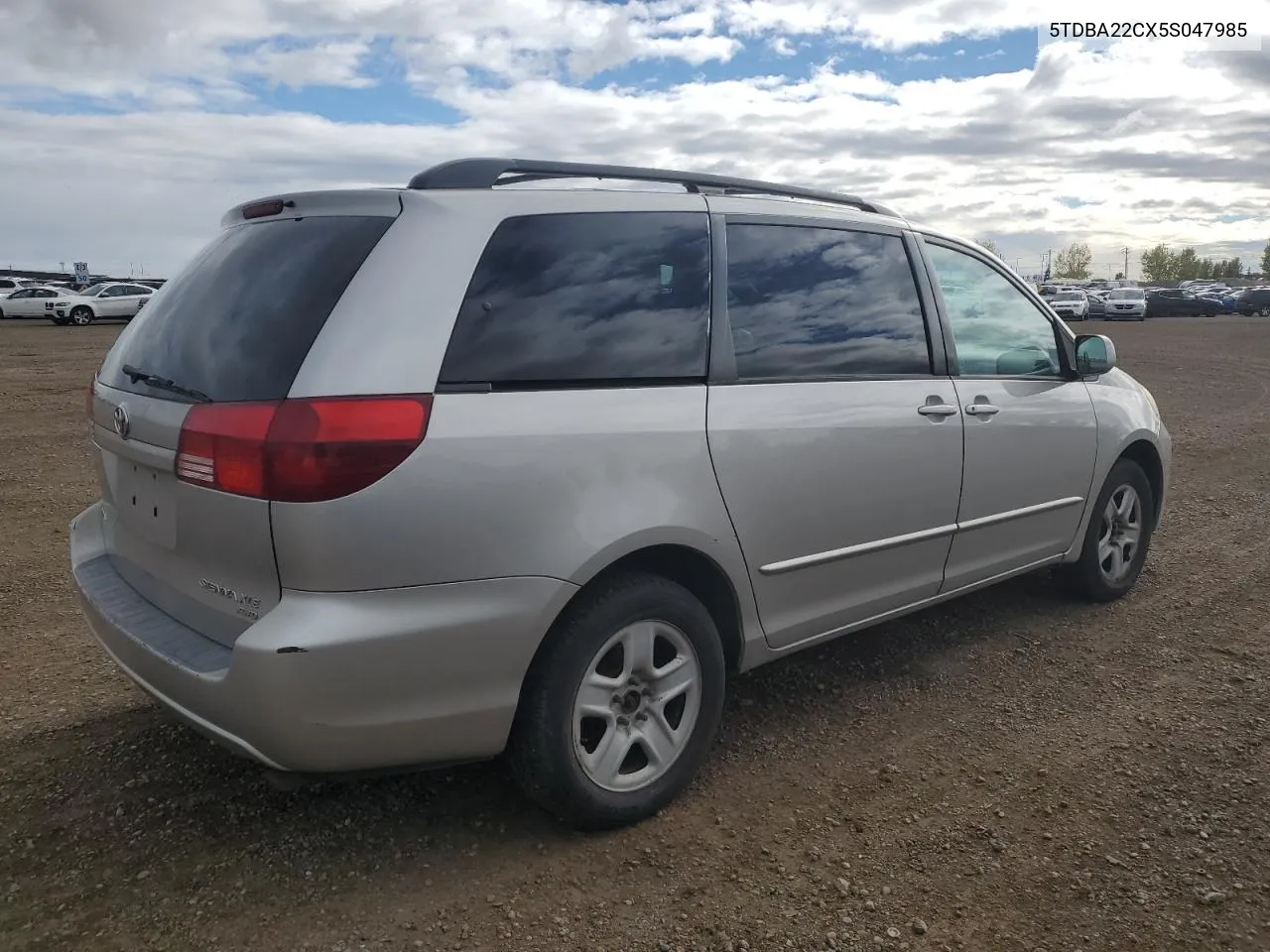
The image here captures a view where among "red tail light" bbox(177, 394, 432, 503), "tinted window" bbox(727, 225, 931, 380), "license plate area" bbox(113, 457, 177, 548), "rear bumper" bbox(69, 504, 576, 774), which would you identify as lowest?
"rear bumper" bbox(69, 504, 576, 774)

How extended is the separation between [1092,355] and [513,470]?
3218 millimetres

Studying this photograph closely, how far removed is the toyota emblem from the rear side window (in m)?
1.01

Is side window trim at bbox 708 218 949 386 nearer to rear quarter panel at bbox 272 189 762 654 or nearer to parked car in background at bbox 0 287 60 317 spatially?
rear quarter panel at bbox 272 189 762 654

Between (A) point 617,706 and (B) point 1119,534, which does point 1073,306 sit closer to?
(B) point 1119,534

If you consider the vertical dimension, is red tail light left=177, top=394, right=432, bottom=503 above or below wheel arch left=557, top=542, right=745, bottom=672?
above

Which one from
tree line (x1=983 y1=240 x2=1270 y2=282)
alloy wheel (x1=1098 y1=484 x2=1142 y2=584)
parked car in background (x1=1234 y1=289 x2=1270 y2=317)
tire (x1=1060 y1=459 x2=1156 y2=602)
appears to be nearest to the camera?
tire (x1=1060 y1=459 x2=1156 y2=602)

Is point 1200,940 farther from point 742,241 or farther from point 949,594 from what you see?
point 742,241

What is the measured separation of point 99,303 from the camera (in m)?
35.2

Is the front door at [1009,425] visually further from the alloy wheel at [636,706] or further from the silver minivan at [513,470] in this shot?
the alloy wheel at [636,706]

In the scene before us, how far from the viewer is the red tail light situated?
2455 mm

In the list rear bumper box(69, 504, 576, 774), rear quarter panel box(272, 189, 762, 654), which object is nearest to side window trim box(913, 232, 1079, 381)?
rear quarter panel box(272, 189, 762, 654)

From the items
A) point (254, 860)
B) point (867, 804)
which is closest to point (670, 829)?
point (867, 804)

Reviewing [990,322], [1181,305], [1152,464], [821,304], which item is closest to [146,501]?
[821,304]

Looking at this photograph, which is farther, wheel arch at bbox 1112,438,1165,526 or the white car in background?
the white car in background
